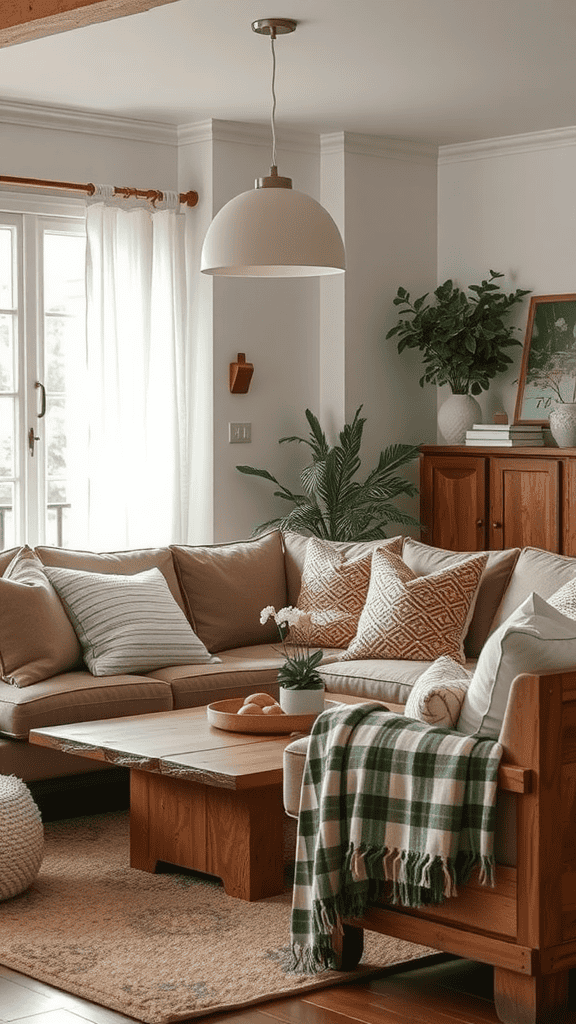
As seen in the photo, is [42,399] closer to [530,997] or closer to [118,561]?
[118,561]

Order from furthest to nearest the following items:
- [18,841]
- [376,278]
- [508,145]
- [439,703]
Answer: [376,278], [508,145], [18,841], [439,703]

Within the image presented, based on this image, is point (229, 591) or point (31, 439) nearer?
point (229, 591)

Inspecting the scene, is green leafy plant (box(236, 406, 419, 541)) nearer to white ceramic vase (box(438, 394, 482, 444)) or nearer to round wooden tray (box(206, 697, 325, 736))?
white ceramic vase (box(438, 394, 482, 444))

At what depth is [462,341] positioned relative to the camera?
703 centimetres

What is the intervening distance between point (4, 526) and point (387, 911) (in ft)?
11.8

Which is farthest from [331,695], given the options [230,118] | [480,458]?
[230,118]

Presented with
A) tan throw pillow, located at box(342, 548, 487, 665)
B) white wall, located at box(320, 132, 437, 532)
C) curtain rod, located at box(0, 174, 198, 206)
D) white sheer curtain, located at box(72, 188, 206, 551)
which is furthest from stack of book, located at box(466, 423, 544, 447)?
curtain rod, located at box(0, 174, 198, 206)

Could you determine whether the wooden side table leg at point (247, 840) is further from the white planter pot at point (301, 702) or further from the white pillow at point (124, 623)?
the white pillow at point (124, 623)

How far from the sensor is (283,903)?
3.96m

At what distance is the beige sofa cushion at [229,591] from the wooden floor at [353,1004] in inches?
96.4

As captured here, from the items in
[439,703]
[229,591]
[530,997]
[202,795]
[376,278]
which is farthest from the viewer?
[376,278]

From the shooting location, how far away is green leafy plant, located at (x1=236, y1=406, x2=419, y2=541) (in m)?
6.80

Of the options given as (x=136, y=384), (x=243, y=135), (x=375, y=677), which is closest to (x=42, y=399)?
(x=136, y=384)

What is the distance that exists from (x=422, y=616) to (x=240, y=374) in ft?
6.46
